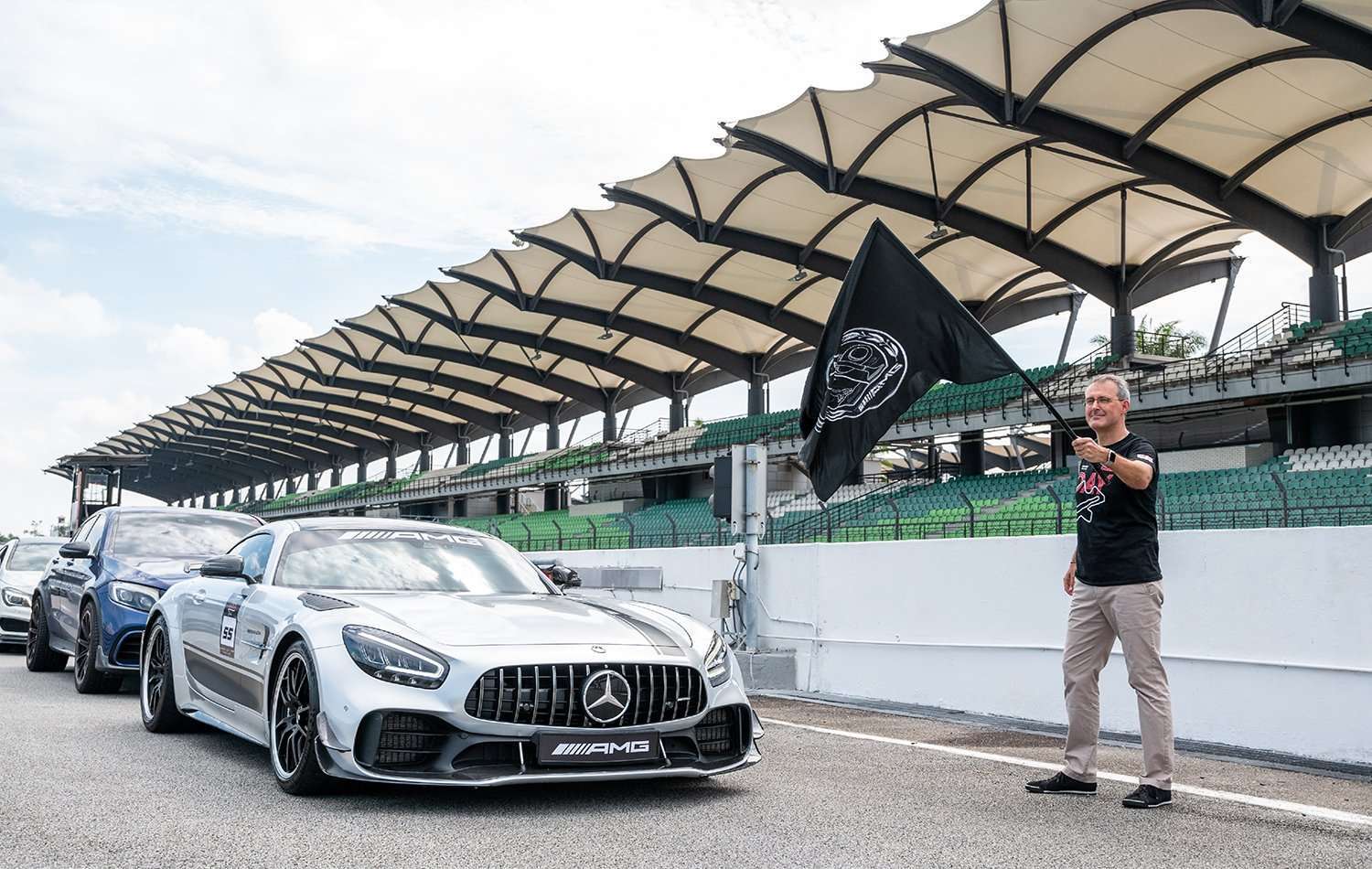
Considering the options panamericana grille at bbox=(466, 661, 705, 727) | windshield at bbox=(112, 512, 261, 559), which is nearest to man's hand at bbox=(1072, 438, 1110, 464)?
panamericana grille at bbox=(466, 661, 705, 727)

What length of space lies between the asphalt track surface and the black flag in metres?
2.21

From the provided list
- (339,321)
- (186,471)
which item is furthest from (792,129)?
(186,471)

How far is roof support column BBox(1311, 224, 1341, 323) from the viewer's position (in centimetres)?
2903

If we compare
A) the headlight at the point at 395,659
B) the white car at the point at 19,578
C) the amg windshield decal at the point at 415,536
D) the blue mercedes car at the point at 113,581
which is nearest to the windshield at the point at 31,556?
the white car at the point at 19,578

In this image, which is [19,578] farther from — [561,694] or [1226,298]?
[1226,298]

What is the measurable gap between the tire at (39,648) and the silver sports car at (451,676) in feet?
20.6

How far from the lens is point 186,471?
373 feet

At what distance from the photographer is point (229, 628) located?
671cm

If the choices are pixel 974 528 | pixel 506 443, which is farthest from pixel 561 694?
pixel 506 443

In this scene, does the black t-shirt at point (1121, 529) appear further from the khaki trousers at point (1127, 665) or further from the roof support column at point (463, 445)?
the roof support column at point (463, 445)

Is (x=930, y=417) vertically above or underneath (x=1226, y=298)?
underneath

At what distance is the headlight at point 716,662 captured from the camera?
5664 mm

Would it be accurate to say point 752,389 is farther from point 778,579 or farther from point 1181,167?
point 778,579

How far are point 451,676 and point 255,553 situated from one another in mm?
2555
